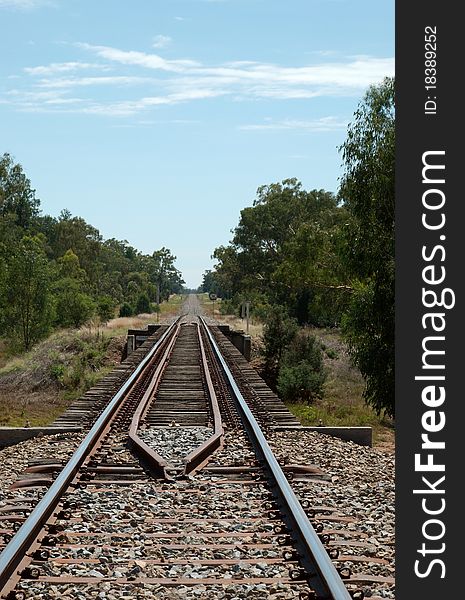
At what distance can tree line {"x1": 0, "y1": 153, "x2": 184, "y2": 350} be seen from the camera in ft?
154

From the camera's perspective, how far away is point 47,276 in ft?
155

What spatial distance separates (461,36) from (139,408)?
21.5ft

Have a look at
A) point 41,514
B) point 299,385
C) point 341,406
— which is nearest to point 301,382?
point 299,385

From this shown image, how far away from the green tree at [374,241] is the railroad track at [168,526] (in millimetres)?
9948

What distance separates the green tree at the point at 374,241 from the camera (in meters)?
20.5

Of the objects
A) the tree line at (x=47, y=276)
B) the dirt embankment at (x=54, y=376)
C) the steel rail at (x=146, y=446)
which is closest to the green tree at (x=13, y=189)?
the tree line at (x=47, y=276)

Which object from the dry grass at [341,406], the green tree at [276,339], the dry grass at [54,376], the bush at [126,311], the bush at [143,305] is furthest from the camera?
the bush at [143,305]

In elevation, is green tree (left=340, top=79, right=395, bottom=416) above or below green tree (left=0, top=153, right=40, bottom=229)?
below

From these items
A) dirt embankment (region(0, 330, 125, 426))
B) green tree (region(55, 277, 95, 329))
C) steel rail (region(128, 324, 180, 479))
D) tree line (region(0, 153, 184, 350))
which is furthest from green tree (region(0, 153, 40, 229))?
steel rail (region(128, 324, 180, 479))

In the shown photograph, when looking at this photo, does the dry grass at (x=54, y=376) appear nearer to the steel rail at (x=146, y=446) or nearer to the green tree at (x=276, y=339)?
the steel rail at (x=146, y=446)

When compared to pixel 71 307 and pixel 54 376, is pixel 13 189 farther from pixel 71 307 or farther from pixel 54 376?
pixel 54 376

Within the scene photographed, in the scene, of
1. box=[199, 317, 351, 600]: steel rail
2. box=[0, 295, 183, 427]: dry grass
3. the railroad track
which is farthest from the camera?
box=[0, 295, 183, 427]: dry grass

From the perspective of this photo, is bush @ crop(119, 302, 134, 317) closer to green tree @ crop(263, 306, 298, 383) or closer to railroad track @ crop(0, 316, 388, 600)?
green tree @ crop(263, 306, 298, 383)

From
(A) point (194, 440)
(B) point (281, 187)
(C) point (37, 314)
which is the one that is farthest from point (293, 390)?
(B) point (281, 187)
